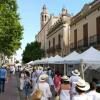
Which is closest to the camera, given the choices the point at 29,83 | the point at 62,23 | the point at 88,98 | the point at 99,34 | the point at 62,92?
the point at 88,98

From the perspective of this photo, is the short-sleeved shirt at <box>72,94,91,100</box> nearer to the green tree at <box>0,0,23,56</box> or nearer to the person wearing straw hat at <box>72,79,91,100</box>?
the person wearing straw hat at <box>72,79,91,100</box>

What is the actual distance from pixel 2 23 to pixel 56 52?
24.2 metres

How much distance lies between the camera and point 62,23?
52.9m

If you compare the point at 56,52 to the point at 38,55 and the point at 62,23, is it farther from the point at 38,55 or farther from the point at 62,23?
the point at 38,55

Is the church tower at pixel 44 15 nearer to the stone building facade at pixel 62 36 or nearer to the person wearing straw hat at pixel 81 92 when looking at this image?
the stone building facade at pixel 62 36

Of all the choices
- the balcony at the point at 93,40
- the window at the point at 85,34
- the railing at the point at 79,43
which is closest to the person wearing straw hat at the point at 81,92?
the balcony at the point at 93,40

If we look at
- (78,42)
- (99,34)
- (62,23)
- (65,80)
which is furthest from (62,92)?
(62,23)

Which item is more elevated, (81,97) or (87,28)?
(87,28)

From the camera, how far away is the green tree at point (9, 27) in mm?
32250

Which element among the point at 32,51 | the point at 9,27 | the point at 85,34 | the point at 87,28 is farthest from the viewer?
the point at 32,51

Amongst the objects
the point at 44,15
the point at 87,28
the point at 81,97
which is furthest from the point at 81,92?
the point at 44,15

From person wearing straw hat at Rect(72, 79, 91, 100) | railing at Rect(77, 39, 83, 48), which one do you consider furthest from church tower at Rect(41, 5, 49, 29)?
person wearing straw hat at Rect(72, 79, 91, 100)

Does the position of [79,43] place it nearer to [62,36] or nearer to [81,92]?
[62,36]

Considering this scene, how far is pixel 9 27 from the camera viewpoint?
3622 cm
